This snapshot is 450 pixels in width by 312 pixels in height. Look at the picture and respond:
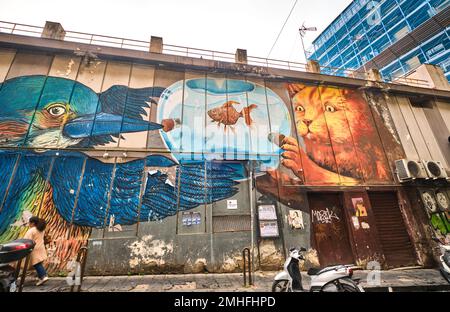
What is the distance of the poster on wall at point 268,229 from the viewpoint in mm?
6893

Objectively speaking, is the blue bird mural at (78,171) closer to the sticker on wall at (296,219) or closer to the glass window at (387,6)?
the sticker on wall at (296,219)

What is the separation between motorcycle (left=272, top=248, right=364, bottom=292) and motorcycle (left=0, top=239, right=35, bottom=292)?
15.9 feet

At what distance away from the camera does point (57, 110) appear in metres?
7.29

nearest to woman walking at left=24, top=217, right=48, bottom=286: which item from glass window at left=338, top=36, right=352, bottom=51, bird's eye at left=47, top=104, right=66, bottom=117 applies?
bird's eye at left=47, top=104, right=66, bottom=117

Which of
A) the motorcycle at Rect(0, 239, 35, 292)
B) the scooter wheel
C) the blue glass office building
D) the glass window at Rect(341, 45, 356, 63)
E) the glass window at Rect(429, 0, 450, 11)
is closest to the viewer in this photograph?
the motorcycle at Rect(0, 239, 35, 292)

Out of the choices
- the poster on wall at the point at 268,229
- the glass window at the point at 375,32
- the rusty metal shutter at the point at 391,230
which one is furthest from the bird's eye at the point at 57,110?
the glass window at the point at 375,32

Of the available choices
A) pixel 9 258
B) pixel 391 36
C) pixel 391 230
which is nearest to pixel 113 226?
pixel 9 258

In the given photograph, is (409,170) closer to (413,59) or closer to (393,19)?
(413,59)

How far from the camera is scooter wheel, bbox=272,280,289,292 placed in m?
4.07

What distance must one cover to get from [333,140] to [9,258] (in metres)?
10.6

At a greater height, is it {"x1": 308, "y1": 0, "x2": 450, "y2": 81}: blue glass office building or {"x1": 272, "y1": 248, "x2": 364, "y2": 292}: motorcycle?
{"x1": 308, "y1": 0, "x2": 450, "y2": 81}: blue glass office building

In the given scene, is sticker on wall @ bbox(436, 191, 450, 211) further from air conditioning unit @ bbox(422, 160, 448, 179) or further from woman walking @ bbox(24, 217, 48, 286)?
woman walking @ bbox(24, 217, 48, 286)
